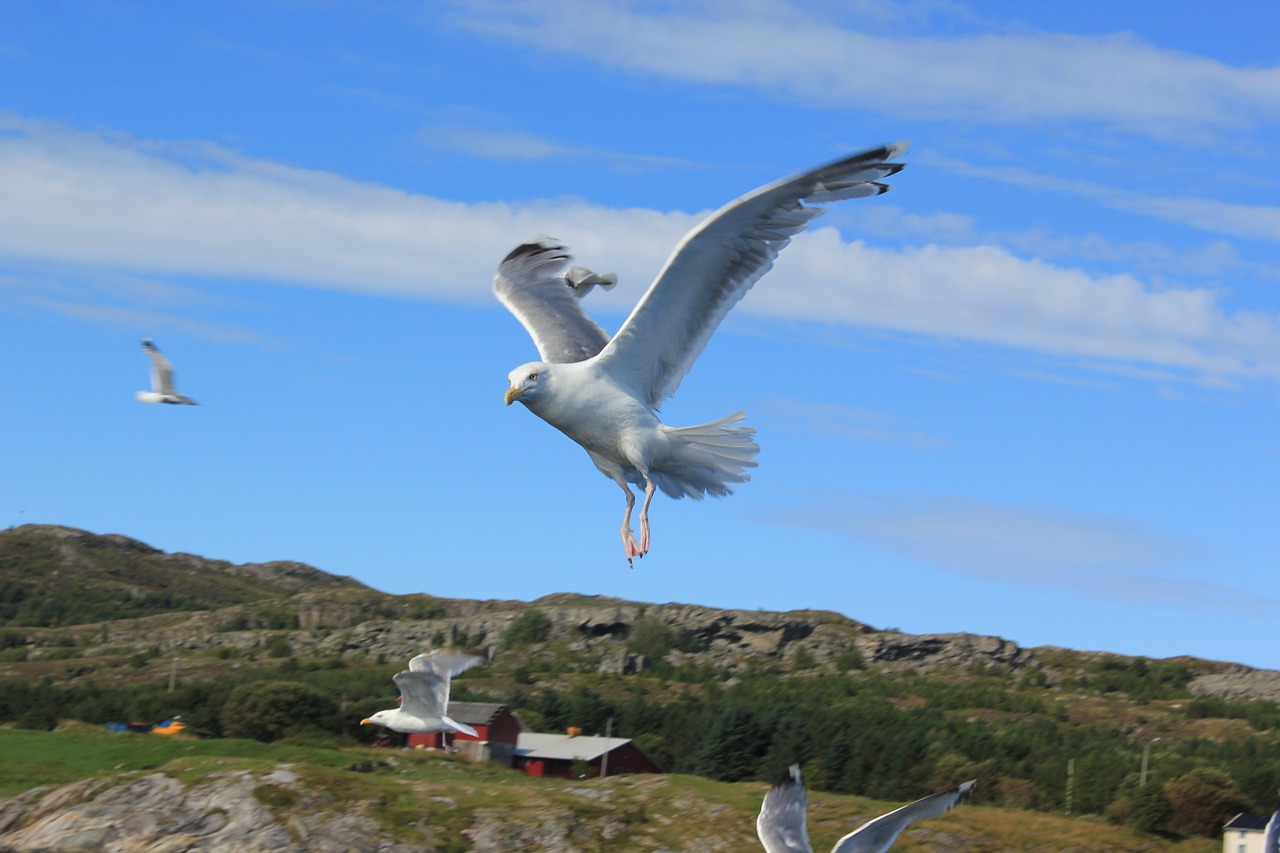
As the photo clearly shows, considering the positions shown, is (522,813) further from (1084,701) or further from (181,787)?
(1084,701)

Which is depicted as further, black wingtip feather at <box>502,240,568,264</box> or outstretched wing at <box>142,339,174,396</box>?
outstretched wing at <box>142,339,174,396</box>

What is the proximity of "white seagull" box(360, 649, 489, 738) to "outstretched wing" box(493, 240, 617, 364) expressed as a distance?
757 inches

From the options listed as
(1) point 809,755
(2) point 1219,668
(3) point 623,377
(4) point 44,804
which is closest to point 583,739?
(1) point 809,755

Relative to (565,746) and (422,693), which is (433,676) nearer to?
(422,693)

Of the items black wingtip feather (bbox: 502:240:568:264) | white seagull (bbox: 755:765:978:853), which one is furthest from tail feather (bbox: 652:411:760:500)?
black wingtip feather (bbox: 502:240:568:264)

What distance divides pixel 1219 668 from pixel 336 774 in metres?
143

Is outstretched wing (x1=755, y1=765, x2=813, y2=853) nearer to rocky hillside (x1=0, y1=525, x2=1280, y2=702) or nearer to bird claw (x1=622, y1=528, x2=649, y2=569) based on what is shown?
bird claw (x1=622, y1=528, x2=649, y2=569)

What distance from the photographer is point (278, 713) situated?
6931cm

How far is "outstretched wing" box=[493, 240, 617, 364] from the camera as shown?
68.1 feet

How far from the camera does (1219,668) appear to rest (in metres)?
172

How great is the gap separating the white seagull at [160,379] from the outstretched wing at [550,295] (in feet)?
48.9

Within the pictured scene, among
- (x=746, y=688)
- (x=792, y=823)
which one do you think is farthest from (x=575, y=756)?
(x=746, y=688)

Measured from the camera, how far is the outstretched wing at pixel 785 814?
1869 cm

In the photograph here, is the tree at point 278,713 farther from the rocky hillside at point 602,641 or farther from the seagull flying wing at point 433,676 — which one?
the rocky hillside at point 602,641
